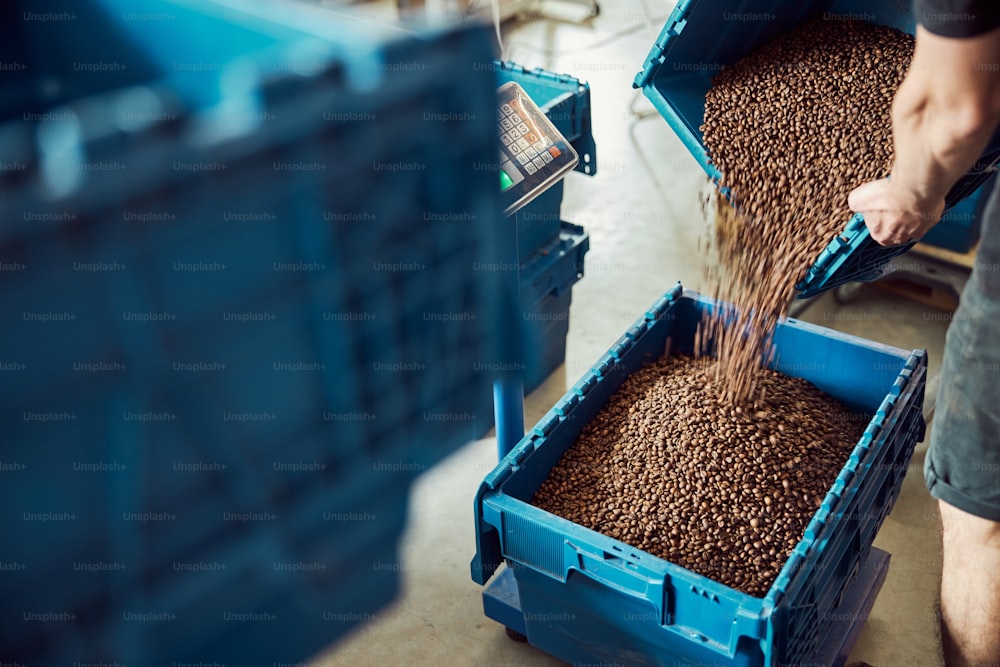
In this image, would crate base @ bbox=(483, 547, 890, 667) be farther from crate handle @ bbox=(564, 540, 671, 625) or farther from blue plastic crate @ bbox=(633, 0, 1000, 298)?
blue plastic crate @ bbox=(633, 0, 1000, 298)

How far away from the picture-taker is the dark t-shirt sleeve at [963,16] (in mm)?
1272

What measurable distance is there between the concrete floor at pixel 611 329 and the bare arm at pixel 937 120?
0.96 metres

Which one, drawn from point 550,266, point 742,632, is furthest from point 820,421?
point 550,266

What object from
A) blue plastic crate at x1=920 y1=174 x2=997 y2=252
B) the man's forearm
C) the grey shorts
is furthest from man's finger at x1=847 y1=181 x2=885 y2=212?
blue plastic crate at x1=920 y1=174 x2=997 y2=252

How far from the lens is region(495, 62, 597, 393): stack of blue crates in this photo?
2424 millimetres

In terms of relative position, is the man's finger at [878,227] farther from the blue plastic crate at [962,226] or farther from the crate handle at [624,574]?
the blue plastic crate at [962,226]

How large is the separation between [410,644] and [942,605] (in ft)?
3.71

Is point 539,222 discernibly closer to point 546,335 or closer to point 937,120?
point 546,335

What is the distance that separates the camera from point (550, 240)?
8.66 ft

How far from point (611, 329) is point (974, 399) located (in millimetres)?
1655

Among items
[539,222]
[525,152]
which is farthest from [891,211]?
[539,222]

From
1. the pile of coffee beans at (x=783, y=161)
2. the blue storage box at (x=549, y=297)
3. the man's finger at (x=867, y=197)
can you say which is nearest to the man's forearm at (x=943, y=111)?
the man's finger at (x=867, y=197)

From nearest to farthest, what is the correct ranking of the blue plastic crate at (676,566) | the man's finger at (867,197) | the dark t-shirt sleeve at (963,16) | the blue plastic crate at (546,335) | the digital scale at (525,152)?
the dark t-shirt sleeve at (963,16) < the blue plastic crate at (676,566) < the man's finger at (867,197) < the digital scale at (525,152) < the blue plastic crate at (546,335)

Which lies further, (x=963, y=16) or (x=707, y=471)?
(x=707, y=471)
